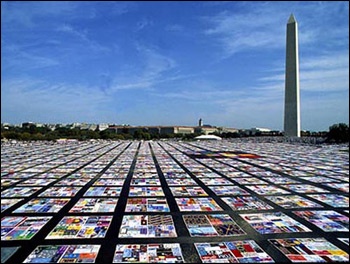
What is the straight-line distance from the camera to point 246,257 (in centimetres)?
302

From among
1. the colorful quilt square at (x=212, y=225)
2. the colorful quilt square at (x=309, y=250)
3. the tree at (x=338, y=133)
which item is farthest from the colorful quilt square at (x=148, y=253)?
the tree at (x=338, y=133)

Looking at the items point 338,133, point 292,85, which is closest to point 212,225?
point 338,133

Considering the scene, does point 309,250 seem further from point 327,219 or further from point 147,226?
point 147,226

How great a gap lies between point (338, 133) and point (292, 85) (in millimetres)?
4967

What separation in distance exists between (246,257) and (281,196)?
2.98m

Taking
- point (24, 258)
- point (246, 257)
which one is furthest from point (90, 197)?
point (246, 257)

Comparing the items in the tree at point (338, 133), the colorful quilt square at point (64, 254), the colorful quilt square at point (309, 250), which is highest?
the tree at point (338, 133)

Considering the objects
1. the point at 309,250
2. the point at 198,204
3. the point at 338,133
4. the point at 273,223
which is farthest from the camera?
the point at 338,133

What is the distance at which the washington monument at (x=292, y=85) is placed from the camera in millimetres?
23172

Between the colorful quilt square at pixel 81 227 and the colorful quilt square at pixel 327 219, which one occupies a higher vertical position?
the colorful quilt square at pixel 327 219

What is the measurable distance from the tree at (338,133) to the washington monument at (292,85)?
2.32 m

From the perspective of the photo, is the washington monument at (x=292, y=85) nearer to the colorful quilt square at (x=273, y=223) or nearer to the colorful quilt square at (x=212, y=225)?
the colorful quilt square at (x=273, y=223)

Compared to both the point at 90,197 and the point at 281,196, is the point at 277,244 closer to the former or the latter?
the point at 281,196

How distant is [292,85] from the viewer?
2381cm
